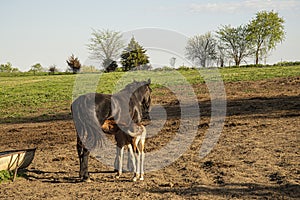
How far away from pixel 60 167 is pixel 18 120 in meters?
10.3

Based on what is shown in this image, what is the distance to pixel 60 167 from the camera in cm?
979

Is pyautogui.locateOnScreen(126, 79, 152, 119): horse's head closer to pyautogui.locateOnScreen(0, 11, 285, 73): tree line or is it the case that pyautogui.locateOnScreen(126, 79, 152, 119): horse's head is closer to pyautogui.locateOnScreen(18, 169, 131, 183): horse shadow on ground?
pyautogui.locateOnScreen(18, 169, 131, 183): horse shadow on ground

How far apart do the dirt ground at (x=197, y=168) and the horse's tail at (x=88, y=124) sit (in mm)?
835

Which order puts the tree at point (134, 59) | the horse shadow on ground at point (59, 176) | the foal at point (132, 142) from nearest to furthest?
the foal at point (132, 142) < the horse shadow on ground at point (59, 176) < the tree at point (134, 59)

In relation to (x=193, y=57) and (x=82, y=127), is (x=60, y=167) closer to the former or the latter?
(x=82, y=127)

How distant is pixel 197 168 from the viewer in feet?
29.1

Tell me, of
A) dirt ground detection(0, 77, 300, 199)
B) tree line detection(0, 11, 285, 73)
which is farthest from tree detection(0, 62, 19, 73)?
dirt ground detection(0, 77, 300, 199)

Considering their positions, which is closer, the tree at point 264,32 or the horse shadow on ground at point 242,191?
the horse shadow on ground at point 242,191

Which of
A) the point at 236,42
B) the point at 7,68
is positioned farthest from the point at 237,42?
the point at 7,68

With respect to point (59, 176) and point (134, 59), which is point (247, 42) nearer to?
point (134, 59)

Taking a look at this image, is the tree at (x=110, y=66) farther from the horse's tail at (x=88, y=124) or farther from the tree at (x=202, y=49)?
the horse's tail at (x=88, y=124)

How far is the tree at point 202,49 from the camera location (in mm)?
70312

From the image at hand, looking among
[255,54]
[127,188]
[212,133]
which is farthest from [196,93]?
[255,54]

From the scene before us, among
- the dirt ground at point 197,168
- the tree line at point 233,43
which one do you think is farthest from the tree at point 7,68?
the dirt ground at point 197,168
